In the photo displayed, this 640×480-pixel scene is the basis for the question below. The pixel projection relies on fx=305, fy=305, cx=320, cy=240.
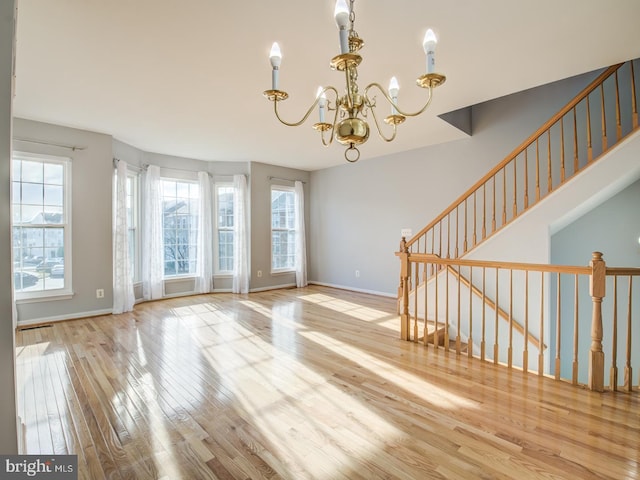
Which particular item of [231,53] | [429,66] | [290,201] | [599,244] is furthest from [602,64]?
[290,201]

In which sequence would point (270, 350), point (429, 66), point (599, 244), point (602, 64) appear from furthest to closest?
point (599, 244), point (270, 350), point (602, 64), point (429, 66)

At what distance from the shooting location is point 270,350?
10.1ft

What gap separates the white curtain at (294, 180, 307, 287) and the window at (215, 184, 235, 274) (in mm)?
1423

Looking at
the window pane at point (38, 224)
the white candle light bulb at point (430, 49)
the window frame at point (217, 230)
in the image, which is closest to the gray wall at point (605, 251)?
the white candle light bulb at point (430, 49)

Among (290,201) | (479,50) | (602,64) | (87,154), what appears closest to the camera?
(479,50)

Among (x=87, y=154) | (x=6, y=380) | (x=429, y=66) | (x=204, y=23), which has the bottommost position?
(x=6, y=380)

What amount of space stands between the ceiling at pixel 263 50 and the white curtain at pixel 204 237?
7.01ft

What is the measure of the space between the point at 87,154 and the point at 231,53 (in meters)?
3.20

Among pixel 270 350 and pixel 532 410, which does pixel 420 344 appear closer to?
pixel 532 410

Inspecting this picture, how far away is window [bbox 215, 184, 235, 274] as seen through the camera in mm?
6133

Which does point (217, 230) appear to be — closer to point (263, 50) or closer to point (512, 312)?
point (263, 50)

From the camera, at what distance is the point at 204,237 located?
19.1 feet

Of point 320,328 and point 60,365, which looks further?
point 320,328

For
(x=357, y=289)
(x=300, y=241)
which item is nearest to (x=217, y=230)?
(x=300, y=241)
